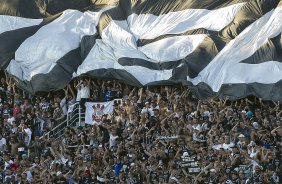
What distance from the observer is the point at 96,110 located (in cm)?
3156

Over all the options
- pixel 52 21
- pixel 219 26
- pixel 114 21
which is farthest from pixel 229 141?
pixel 52 21

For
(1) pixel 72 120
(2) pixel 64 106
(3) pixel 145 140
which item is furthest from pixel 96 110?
(3) pixel 145 140

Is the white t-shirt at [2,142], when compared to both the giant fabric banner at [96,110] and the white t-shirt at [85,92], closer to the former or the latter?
the giant fabric banner at [96,110]

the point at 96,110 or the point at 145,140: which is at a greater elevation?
the point at 96,110

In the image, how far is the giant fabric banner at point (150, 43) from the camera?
29703mm

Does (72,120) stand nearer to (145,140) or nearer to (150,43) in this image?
(150,43)

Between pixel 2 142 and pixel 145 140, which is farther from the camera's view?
pixel 2 142

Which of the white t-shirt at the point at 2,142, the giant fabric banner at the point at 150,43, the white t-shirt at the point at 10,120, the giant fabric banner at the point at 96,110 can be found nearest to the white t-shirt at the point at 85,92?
the giant fabric banner at the point at 96,110

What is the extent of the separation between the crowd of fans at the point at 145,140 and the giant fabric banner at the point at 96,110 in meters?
0.24

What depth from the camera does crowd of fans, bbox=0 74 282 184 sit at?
25641 mm

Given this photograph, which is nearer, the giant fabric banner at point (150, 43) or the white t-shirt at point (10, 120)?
the giant fabric banner at point (150, 43)

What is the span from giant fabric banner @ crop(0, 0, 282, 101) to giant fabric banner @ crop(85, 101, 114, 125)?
0.93 metres

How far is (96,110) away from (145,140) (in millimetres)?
3640

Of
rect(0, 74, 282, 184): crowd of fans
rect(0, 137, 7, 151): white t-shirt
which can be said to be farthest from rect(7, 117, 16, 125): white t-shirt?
rect(0, 137, 7, 151): white t-shirt
